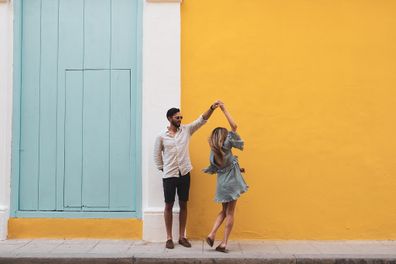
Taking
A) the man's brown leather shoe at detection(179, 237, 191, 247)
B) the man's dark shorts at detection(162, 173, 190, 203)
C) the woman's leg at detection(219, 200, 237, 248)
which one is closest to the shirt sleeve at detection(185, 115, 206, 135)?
the man's dark shorts at detection(162, 173, 190, 203)

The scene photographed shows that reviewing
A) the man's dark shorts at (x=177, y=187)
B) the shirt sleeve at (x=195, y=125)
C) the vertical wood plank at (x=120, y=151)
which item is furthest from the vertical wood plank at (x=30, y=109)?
the shirt sleeve at (x=195, y=125)

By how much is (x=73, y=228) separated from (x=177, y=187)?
158cm

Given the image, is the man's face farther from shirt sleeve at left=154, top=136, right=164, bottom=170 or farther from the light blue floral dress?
the light blue floral dress

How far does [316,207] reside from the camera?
241 inches

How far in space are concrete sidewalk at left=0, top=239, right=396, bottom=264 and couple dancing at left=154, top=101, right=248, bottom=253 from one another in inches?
10.5

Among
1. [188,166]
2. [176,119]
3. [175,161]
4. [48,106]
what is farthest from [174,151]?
[48,106]

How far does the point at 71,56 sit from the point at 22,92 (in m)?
0.84

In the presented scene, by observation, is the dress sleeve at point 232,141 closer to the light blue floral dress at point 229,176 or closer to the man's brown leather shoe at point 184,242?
the light blue floral dress at point 229,176

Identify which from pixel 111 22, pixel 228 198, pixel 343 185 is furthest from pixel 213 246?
pixel 111 22

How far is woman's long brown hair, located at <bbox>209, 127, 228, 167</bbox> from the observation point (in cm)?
546

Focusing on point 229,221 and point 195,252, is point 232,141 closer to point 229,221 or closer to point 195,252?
point 229,221

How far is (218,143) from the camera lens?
545 cm

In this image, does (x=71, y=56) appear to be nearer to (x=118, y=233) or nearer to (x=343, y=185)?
(x=118, y=233)

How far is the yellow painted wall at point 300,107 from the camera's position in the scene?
20.1 ft
